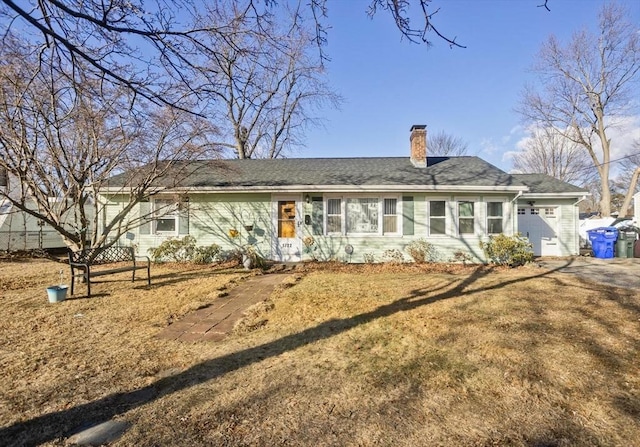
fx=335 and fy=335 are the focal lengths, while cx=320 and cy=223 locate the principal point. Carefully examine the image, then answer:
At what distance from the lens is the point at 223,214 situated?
39.3 ft

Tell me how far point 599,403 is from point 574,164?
1551 inches

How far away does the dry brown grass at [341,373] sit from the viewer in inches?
98.2

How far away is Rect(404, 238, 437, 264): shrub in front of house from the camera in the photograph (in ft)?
36.7

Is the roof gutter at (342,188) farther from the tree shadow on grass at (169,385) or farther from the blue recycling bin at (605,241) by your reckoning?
the tree shadow on grass at (169,385)

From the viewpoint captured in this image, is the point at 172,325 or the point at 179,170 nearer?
the point at 172,325

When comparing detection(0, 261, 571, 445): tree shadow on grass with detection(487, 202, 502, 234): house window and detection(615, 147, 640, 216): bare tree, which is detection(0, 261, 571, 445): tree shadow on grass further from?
detection(615, 147, 640, 216): bare tree

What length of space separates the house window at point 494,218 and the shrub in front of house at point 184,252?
369 inches

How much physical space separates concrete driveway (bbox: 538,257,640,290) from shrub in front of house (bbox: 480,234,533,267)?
749 mm

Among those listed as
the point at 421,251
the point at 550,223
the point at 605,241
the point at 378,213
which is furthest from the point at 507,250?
the point at 605,241

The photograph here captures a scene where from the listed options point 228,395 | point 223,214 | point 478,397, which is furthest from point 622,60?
point 228,395

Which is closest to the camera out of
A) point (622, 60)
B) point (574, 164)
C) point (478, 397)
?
point (478, 397)

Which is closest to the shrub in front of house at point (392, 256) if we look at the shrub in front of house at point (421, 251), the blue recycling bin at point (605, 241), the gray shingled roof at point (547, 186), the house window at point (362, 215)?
the shrub in front of house at point (421, 251)

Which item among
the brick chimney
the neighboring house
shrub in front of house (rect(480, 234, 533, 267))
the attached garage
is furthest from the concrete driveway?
the brick chimney

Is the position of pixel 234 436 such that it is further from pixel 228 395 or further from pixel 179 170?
pixel 179 170
